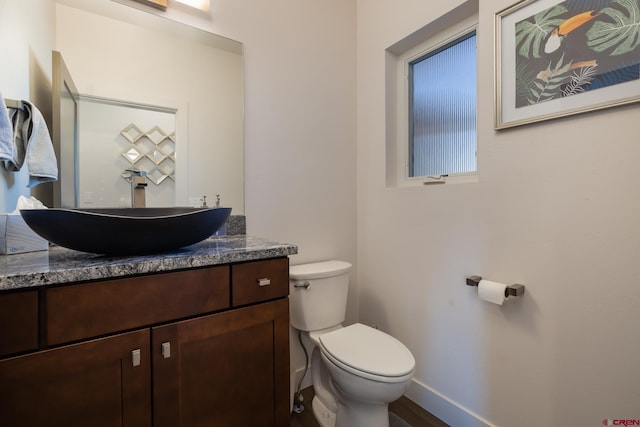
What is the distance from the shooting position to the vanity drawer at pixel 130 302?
0.70 meters

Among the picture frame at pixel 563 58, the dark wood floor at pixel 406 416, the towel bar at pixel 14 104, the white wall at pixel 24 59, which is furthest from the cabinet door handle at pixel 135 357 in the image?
the picture frame at pixel 563 58

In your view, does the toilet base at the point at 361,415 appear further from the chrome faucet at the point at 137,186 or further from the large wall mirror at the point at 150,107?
the chrome faucet at the point at 137,186

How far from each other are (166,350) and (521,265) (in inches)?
52.2

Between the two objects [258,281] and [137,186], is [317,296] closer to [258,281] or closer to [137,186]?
[258,281]

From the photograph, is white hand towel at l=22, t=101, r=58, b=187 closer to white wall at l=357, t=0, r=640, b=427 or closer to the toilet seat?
the toilet seat

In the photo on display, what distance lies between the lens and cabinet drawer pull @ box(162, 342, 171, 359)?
2.72 ft

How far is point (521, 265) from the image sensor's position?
1163 millimetres

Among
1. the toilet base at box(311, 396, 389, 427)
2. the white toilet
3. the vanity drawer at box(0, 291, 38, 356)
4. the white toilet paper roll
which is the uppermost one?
the vanity drawer at box(0, 291, 38, 356)

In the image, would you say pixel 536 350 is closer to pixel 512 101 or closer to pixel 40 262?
pixel 512 101

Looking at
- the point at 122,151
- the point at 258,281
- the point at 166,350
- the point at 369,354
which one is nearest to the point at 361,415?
the point at 369,354

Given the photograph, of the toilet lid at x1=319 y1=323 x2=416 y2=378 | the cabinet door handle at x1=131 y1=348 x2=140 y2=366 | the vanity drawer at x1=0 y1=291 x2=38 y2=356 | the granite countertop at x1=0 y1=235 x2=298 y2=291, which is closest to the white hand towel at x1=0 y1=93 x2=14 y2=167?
the granite countertop at x1=0 y1=235 x2=298 y2=291

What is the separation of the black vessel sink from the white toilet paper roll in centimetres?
110

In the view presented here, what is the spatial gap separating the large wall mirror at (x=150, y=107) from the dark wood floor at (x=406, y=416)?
1.16 m

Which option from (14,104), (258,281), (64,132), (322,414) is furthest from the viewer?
(322,414)
